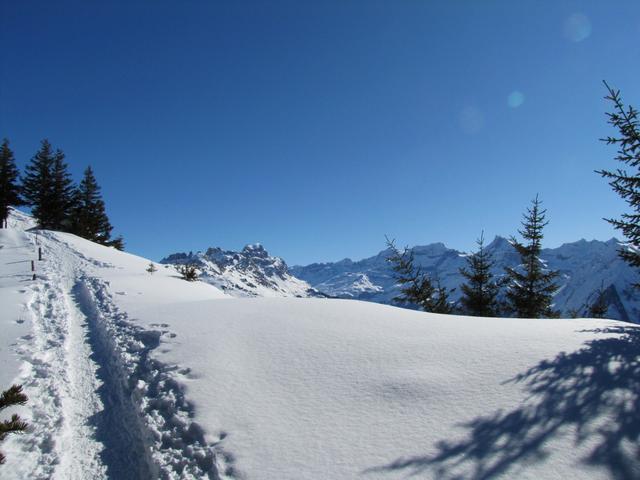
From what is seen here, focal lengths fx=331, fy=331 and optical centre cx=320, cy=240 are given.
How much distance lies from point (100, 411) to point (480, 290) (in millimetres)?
21729

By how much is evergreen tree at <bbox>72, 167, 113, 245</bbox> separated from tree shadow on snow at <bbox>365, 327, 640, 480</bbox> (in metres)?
50.7

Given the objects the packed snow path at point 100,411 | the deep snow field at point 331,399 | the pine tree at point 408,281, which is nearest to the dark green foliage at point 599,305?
the pine tree at point 408,281

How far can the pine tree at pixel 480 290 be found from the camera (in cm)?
2142

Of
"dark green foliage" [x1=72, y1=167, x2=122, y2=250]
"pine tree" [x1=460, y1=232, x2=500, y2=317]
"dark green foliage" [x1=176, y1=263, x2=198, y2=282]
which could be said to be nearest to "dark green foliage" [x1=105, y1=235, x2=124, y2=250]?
"dark green foliage" [x1=72, y1=167, x2=122, y2=250]

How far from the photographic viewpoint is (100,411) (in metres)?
5.52

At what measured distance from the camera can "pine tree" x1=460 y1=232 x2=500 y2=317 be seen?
21.4m

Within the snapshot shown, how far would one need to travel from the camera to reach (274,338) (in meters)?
7.49

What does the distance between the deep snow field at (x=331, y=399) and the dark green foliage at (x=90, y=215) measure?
41.6 meters

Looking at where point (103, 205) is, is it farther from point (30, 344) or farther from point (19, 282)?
point (30, 344)

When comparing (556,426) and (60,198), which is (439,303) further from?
(60,198)

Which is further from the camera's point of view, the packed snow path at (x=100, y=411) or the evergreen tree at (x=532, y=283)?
the evergreen tree at (x=532, y=283)

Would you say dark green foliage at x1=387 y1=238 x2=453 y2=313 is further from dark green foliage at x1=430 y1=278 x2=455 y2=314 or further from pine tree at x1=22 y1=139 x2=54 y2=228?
pine tree at x1=22 y1=139 x2=54 y2=228

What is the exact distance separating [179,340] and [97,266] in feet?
57.8

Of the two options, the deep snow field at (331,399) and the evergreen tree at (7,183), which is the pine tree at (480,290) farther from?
the evergreen tree at (7,183)
